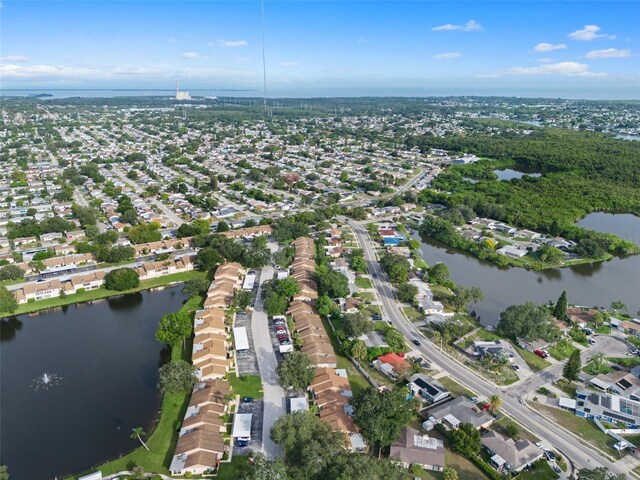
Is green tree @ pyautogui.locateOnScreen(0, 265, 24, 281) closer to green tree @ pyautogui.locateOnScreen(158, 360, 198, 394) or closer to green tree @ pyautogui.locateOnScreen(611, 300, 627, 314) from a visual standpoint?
green tree @ pyautogui.locateOnScreen(158, 360, 198, 394)

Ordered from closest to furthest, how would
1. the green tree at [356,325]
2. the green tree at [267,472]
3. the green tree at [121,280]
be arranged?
the green tree at [267,472]
the green tree at [356,325]
the green tree at [121,280]

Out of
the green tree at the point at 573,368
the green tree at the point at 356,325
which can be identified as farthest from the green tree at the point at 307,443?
the green tree at the point at 573,368

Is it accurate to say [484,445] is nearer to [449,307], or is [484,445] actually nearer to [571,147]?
[449,307]

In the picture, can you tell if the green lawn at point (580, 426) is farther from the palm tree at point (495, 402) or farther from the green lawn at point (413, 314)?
the green lawn at point (413, 314)

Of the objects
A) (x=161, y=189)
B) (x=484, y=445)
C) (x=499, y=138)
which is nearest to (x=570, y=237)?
(x=484, y=445)

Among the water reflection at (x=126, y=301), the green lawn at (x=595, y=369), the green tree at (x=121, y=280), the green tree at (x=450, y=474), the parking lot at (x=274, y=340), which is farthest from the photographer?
the green tree at (x=121, y=280)

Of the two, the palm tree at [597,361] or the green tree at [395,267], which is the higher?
the green tree at [395,267]
